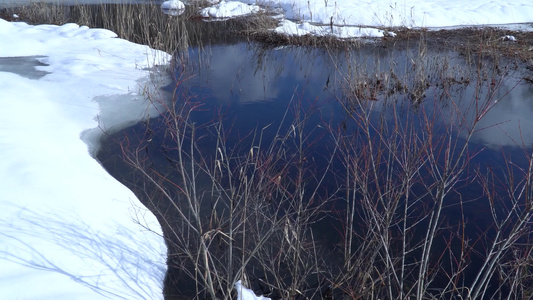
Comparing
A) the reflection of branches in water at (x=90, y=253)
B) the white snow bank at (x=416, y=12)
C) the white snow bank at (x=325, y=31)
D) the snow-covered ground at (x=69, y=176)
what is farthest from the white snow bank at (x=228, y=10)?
the reflection of branches in water at (x=90, y=253)

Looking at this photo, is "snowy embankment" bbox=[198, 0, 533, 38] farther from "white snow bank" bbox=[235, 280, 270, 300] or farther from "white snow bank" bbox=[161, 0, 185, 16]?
"white snow bank" bbox=[235, 280, 270, 300]

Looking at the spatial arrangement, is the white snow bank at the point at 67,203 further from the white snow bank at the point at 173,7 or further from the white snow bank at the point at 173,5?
the white snow bank at the point at 173,5

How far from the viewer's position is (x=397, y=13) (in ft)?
36.8

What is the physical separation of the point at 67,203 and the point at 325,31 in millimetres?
7429

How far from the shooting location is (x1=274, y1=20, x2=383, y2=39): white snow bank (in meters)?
9.23

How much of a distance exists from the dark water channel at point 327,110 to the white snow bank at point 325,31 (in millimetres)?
758

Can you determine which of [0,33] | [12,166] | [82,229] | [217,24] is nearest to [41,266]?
[82,229]

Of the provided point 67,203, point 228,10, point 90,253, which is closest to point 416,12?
point 228,10

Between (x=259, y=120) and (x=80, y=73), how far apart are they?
2813mm

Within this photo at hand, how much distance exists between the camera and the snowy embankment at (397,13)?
10.6 metres

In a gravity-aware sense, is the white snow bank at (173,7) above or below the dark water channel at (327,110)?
above

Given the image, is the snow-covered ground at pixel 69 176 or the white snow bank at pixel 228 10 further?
the white snow bank at pixel 228 10

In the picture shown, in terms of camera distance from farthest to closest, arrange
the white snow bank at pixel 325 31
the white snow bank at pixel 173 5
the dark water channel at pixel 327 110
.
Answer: the white snow bank at pixel 173 5, the white snow bank at pixel 325 31, the dark water channel at pixel 327 110

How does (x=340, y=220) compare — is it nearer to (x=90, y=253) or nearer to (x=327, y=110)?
(x=90, y=253)
